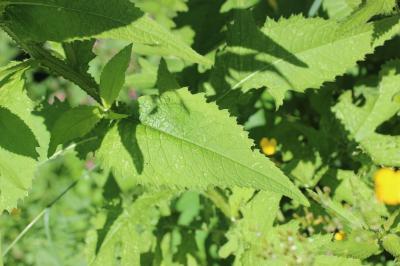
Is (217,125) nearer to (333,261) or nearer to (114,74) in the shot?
(114,74)

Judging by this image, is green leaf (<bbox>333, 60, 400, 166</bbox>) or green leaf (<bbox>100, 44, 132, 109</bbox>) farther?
green leaf (<bbox>333, 60, 400, 166</bbox>)

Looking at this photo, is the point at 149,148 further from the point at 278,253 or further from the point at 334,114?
the point at 334,114

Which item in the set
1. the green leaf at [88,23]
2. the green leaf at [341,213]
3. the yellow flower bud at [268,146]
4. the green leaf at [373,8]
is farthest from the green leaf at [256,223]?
the green leaf at [88,23]

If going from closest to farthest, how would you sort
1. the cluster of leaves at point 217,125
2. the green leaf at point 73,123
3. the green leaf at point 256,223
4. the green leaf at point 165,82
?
the cluster of leaves at point 217,125, the green leaf at point 73,123, the green leaf at point 165,82, the green leaf at point 256,223

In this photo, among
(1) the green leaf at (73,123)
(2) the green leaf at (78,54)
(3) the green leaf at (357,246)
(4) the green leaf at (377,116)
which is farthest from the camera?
(4) the green leaf at (377,116)

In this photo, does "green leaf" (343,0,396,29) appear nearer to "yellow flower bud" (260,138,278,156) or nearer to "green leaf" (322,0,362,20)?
"green leaf" (322,0,362,20)

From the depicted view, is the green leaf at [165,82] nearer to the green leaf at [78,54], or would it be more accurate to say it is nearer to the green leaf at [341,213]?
the green leaf at [78,54]

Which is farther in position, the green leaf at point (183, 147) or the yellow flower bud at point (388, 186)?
the yellow flower bud at point (388, 186)

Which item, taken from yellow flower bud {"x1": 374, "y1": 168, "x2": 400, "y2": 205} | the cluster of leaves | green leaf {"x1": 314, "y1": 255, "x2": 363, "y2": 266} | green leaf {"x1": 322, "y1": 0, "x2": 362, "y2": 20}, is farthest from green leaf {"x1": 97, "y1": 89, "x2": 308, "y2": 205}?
green leaf {"x1": 322, "y1": 0, "x2": 362, "y2": 20}
